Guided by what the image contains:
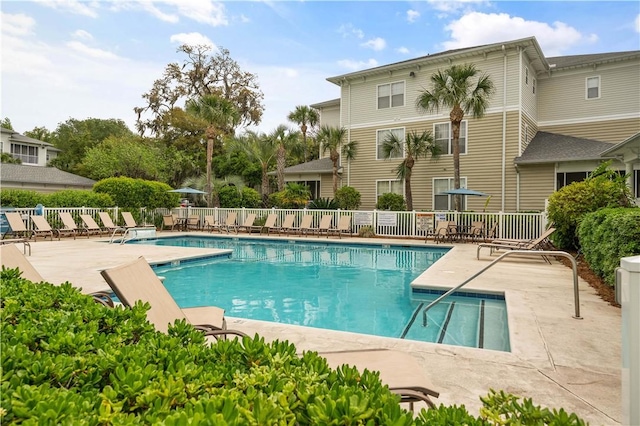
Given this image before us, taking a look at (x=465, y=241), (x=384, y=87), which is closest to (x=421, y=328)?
(x=465, y=241)

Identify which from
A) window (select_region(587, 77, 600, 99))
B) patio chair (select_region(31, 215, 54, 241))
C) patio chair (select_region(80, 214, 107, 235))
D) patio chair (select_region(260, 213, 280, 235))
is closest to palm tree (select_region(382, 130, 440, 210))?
patio chair (select_region(260, 213, 280, 235))

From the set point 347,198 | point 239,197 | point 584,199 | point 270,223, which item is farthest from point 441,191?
point 239,197

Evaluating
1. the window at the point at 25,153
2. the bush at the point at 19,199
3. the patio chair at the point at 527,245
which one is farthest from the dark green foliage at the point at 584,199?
the window at the point at 25,153

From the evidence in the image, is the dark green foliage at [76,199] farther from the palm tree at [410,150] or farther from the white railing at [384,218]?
the palm tree at [410,150]

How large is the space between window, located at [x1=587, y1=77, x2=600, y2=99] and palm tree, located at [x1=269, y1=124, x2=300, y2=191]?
13.9 m

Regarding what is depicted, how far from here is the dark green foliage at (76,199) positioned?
671 inches

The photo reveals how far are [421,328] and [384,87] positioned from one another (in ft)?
57.0

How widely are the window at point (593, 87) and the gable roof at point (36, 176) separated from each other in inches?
1258

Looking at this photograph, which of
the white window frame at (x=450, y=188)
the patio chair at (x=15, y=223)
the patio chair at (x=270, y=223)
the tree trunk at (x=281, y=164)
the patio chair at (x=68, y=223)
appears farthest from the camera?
the tree trunk at (x=281, y=164)

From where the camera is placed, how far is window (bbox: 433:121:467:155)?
18922mm

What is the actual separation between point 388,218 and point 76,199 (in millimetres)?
13340

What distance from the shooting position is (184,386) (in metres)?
1.37

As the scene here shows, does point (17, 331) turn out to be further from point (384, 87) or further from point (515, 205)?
point (384, 87)

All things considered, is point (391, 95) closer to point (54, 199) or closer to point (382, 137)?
point (382, 137)
